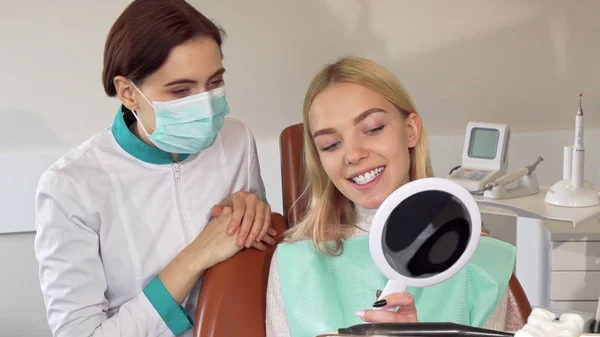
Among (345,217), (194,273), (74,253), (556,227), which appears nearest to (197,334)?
(194,273)

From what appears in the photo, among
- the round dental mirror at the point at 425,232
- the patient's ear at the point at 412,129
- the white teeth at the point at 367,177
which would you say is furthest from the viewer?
the patient's ear at the point at 412,129

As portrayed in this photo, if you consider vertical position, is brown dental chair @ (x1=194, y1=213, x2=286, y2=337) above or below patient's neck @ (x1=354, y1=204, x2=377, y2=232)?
below

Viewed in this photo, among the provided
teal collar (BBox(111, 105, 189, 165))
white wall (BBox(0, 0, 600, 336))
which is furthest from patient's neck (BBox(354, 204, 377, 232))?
white wall (BBox(0, 0, 600, 336))

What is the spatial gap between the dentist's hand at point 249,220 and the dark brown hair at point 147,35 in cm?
32

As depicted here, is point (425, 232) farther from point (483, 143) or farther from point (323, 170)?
point (483, 143)

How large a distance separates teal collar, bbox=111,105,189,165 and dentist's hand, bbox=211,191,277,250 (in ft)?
0.52

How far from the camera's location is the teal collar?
1.49 meters

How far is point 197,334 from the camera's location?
53.4 inches

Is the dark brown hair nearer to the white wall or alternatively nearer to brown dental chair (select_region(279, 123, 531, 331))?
brown dental chair (select_region(279, 123, 531, 331))

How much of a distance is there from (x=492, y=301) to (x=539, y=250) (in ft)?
2.67

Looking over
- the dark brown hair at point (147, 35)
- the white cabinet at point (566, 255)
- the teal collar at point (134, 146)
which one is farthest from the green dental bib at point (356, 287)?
the white cabinet at point (566, 255)

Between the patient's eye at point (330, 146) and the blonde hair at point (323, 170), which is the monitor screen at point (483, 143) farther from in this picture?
the patient's eye at point (330, 146)

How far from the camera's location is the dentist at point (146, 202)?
4.59ft

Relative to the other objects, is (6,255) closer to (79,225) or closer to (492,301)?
(79,225)
